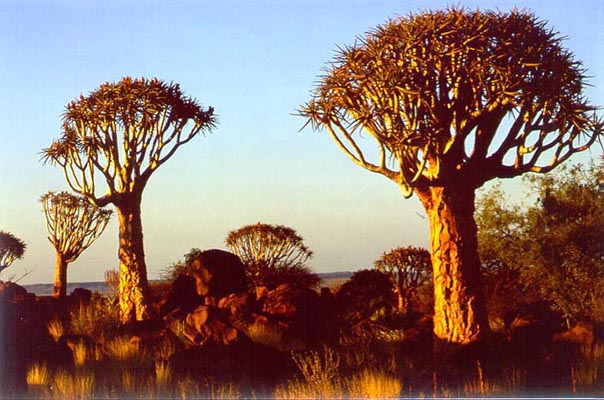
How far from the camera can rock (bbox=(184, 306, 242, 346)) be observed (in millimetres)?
11375

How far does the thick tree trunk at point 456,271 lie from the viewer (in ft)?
39.1

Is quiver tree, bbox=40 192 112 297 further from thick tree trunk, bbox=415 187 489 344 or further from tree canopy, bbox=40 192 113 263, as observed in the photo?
thick tree trunk, bbox=415 187 489 344

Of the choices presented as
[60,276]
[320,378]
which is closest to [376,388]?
[320,378]

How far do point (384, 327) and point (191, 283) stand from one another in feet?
18.5

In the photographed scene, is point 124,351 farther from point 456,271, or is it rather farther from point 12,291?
point 456,271

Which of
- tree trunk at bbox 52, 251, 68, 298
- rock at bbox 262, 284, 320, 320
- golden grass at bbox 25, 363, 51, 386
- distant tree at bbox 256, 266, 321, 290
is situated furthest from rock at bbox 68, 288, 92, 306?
golden grass at bbox 25, 363, 51, 386

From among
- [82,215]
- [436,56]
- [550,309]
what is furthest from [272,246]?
[436,56]

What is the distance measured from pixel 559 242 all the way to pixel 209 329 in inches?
296

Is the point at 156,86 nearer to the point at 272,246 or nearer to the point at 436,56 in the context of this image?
the point at 272,246

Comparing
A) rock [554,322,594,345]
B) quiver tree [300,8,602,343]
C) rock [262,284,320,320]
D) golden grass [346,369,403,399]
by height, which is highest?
quiver tree [300,8,602,343]

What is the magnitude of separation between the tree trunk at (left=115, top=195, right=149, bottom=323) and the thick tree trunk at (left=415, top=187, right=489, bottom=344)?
25.8 feet

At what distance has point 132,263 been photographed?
17.6m

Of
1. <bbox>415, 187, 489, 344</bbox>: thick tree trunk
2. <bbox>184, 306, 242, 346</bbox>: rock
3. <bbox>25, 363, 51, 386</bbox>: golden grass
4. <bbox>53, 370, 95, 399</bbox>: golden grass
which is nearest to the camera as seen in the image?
<bbox>53, 370, 95, 399</bbox>: golden grass

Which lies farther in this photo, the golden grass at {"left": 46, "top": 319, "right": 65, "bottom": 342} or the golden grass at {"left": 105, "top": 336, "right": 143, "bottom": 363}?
the golden grass at {"left": 46, "top": 319, "right": 65, "bottom": 342}
